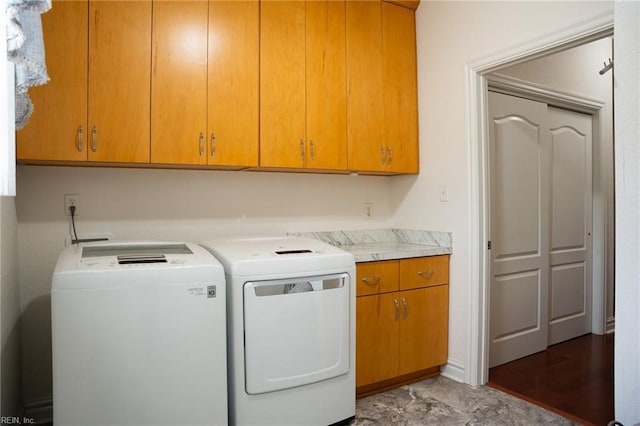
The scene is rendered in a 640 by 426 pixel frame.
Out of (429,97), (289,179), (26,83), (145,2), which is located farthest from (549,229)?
(26,83)

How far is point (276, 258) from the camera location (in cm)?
189

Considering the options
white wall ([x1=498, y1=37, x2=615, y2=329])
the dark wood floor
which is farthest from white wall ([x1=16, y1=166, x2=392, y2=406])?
white wall ([x1=498, y1=37, x2=615, y2=329])

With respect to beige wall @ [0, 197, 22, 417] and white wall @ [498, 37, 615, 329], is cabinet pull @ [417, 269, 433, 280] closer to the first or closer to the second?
white wall @ [498, 37, 615, 329]

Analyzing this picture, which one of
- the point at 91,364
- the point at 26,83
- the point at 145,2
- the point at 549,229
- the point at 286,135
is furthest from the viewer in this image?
the point at 549,229

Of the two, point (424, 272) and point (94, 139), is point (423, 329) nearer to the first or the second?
point (424, 272)

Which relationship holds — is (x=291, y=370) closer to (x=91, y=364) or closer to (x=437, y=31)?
(x=91, y=364)

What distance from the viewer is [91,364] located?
5.08 ft

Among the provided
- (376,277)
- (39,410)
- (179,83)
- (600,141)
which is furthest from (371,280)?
(600,141)

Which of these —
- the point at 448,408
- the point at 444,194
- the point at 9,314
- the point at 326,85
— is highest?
the point at 326,85

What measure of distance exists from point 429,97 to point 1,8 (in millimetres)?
2456

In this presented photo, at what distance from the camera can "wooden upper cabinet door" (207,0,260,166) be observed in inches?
88.2

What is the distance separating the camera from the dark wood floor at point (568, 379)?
2.32 m

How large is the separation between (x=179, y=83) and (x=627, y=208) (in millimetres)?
2070

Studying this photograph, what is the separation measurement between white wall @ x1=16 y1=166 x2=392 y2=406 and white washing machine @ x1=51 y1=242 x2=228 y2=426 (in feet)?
1.62
